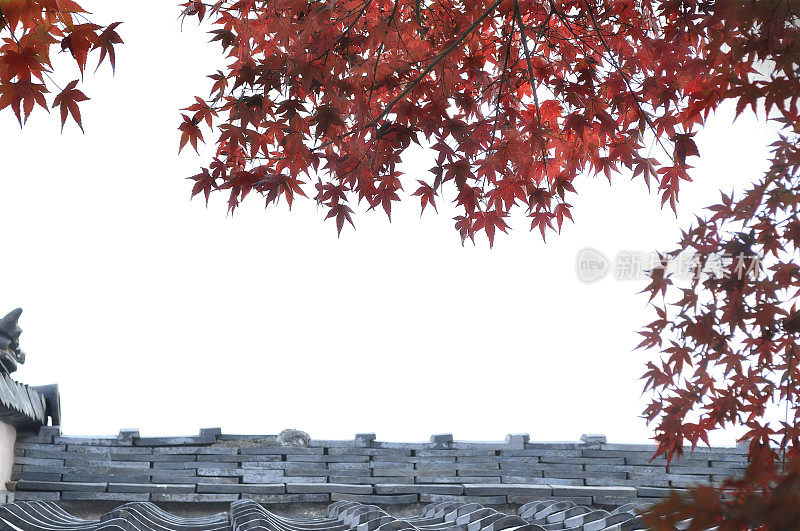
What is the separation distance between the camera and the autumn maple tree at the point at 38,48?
183 cm

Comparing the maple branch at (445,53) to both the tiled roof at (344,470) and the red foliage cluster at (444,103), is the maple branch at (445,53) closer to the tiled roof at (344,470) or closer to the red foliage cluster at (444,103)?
the red foliage cluster at (444,103)

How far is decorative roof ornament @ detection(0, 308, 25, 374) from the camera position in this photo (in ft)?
14.1

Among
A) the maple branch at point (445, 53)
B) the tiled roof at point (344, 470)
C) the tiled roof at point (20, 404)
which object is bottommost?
the tiled roof at point (344, 470)

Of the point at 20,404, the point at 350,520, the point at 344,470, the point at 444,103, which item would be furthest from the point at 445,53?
the point at 20,404

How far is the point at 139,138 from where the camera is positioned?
12891mm

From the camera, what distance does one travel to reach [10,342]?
441cm

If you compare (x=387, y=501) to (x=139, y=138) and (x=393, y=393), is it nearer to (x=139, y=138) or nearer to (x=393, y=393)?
(x=393, y=393)

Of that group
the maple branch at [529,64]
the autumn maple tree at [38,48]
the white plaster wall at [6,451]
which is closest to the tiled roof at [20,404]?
the white plaster wall at [6,451]

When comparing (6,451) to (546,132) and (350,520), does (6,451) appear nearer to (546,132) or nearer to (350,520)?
(350,520)

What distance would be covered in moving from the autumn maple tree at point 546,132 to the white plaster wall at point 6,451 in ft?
8.09

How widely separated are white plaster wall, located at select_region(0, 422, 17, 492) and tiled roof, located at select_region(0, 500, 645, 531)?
1.88 feet

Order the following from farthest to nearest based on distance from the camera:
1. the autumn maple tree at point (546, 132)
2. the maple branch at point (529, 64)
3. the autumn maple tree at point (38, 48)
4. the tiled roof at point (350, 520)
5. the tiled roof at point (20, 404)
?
the tiled roof at point (20, 404)
the tiled roof at point (350, 520)
the maple branch at point (529, 64)
the autumn maple tree at point (546, 132)
the autumn maple tree at point (38, 48)

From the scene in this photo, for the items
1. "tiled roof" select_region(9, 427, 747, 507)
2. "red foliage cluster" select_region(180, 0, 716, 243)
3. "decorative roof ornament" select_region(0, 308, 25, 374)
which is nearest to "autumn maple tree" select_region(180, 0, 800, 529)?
"red foliage cluster" select_region(180, 0, 716, 243)

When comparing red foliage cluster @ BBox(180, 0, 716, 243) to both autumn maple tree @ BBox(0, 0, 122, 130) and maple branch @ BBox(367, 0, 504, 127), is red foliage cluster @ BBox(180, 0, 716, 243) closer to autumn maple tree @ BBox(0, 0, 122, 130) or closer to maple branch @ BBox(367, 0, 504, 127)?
maple branch @ BBox(367, 0, 504, 127)
